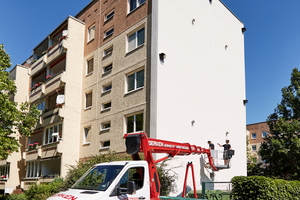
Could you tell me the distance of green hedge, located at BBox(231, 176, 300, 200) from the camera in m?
11.2

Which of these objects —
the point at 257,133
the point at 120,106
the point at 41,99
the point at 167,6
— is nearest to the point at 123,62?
the point at 120,106

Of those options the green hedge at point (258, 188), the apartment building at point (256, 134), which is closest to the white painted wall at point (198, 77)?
the green hedge at point (258, 188)

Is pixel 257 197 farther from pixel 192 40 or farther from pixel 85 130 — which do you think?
pixel 85 130

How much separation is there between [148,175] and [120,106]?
11.4m

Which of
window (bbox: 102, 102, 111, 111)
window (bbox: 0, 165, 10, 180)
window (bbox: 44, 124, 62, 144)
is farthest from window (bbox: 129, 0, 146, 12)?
window (bbox: 0, 165, 10, 180)

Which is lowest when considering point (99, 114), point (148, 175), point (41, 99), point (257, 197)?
point (257, 197)

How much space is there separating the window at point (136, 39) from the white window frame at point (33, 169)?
13370mm

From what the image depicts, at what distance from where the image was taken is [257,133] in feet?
203

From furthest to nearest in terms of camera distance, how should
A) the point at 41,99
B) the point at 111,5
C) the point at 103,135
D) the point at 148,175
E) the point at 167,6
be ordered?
the point at 41,99 → the point at 111,5 → the point at 103,135 → the point at 167,6 → the point at 148,175

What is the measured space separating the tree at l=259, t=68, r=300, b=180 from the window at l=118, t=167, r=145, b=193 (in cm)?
2312

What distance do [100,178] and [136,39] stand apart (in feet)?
42.9

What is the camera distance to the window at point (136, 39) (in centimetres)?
1924

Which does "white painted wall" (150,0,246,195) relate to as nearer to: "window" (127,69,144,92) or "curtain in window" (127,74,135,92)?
"window" (127,69,144,92)

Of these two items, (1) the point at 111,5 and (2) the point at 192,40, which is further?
(1) the point at 111,5
